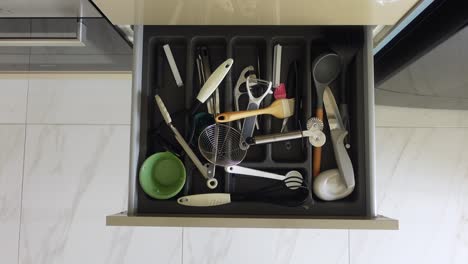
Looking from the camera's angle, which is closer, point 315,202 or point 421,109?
point 315,202

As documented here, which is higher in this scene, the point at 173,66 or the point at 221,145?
the point at 173,66

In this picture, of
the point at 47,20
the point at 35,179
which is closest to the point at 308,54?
the point at 47,20

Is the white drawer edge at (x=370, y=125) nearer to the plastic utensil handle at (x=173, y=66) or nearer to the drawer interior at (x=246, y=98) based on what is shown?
the drawer interior at (x=246, y=98)

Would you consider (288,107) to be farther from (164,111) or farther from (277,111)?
(164,111)

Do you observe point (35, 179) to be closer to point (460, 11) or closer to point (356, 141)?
point (356, 141)

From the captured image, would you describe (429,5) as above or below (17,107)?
above

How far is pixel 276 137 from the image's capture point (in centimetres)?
75

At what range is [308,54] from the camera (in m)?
0.78

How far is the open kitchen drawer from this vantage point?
749mm

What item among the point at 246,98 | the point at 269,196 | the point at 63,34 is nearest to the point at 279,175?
the point at 269,196

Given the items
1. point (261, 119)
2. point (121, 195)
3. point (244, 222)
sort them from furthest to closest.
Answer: point (121, 195) → point (261, 119) → point (244, 222)

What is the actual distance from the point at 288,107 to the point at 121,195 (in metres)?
0.69

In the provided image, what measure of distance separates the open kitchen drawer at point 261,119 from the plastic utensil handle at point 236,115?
0.03m

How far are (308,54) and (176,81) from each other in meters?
0.26
